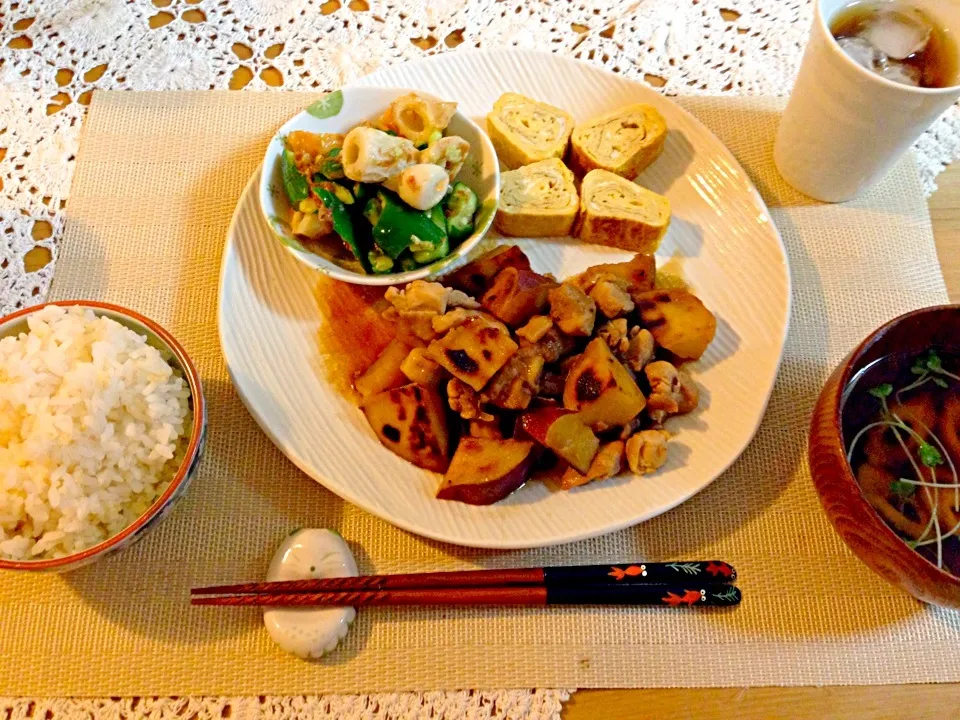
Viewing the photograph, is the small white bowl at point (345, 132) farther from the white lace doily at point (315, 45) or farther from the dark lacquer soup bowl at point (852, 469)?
the dark lacquer soup bowl at point (852, 469)

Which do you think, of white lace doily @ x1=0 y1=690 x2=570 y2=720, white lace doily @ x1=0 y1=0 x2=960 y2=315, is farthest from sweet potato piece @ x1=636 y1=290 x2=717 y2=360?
white lace doily @ x1=0 y1=0 x2=960 y2=315

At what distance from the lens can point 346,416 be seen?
169 cm

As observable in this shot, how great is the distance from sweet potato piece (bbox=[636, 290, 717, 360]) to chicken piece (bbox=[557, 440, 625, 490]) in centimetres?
31

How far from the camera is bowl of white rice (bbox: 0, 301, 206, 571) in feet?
4.48

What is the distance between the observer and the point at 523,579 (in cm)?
154

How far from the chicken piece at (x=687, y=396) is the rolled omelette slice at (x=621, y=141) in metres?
0.69

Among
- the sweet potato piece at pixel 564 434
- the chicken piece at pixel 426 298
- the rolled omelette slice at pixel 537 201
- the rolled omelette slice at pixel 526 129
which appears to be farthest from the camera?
the rolled omelette slice at pixel 526 129

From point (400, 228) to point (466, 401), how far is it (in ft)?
1.63

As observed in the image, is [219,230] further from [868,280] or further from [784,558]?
[868,280]

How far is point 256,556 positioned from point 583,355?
894 mm

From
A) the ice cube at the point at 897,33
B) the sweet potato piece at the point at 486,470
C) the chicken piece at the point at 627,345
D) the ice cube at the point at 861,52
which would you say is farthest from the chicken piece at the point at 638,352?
the ice cube at the point at 897,33

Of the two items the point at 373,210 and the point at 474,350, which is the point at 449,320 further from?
the point at 373,210

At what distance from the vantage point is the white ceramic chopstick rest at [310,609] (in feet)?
4.83

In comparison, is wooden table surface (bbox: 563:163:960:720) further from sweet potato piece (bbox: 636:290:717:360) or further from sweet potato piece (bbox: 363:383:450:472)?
sweet potato piece (bbox: 636:290:717:360)
